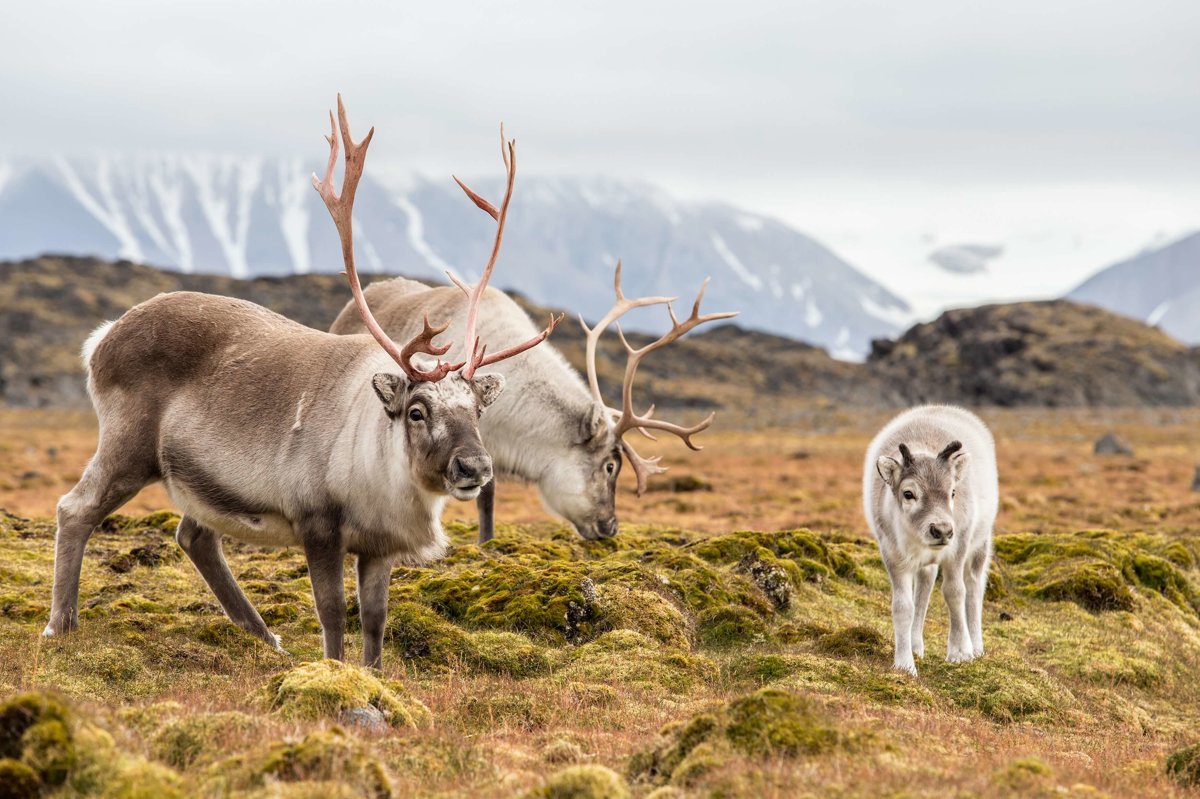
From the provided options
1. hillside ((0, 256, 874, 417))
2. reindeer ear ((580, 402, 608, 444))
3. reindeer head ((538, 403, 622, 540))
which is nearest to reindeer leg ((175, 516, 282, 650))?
reindeer head ((538, 403, 622, 540))

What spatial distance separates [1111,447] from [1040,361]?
251 ft

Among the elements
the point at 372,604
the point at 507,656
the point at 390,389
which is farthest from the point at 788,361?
the point at 390,389

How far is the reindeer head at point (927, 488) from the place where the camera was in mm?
11406

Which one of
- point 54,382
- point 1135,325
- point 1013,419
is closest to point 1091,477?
point 1013,419

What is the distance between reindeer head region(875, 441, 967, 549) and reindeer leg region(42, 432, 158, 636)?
25.0ft

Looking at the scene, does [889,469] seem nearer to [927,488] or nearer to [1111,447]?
[927,488]

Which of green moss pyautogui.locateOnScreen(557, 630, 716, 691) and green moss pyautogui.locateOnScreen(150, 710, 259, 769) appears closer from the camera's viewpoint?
green moss pyautogui.locateOnScreen(150, 710, 259, 769)

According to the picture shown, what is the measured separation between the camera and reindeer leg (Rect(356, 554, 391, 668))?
10461mm

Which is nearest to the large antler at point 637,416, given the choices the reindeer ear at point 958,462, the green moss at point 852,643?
the green moss at point 852,643

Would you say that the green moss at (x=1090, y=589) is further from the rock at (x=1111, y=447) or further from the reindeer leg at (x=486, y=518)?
the rock at (x=1111, y=447)

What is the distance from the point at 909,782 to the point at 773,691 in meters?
1.30

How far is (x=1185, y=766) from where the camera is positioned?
8117 millimetres

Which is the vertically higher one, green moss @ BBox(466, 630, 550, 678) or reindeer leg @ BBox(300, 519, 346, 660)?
reindeer leg @ BBox(300, 519, 346, 660)

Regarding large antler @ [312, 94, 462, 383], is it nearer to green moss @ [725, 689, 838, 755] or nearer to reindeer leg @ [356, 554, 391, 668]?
reindeer leg @ [356, 554, 391, 668]
